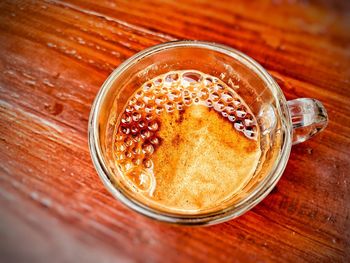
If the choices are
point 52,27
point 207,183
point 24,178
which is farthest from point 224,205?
point 52,27

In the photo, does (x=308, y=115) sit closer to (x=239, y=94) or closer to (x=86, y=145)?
(x=239, y=94)

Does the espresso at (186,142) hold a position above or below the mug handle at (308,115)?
below

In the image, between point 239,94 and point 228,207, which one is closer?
point 228,207

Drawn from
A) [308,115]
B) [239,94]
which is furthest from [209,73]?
[308,115]

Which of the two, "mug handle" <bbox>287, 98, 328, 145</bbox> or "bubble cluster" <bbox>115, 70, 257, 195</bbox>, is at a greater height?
"mug handle" <bbox>287, 98, 328, 145</bbox>

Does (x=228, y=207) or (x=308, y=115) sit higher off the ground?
(x=308, y=115)
